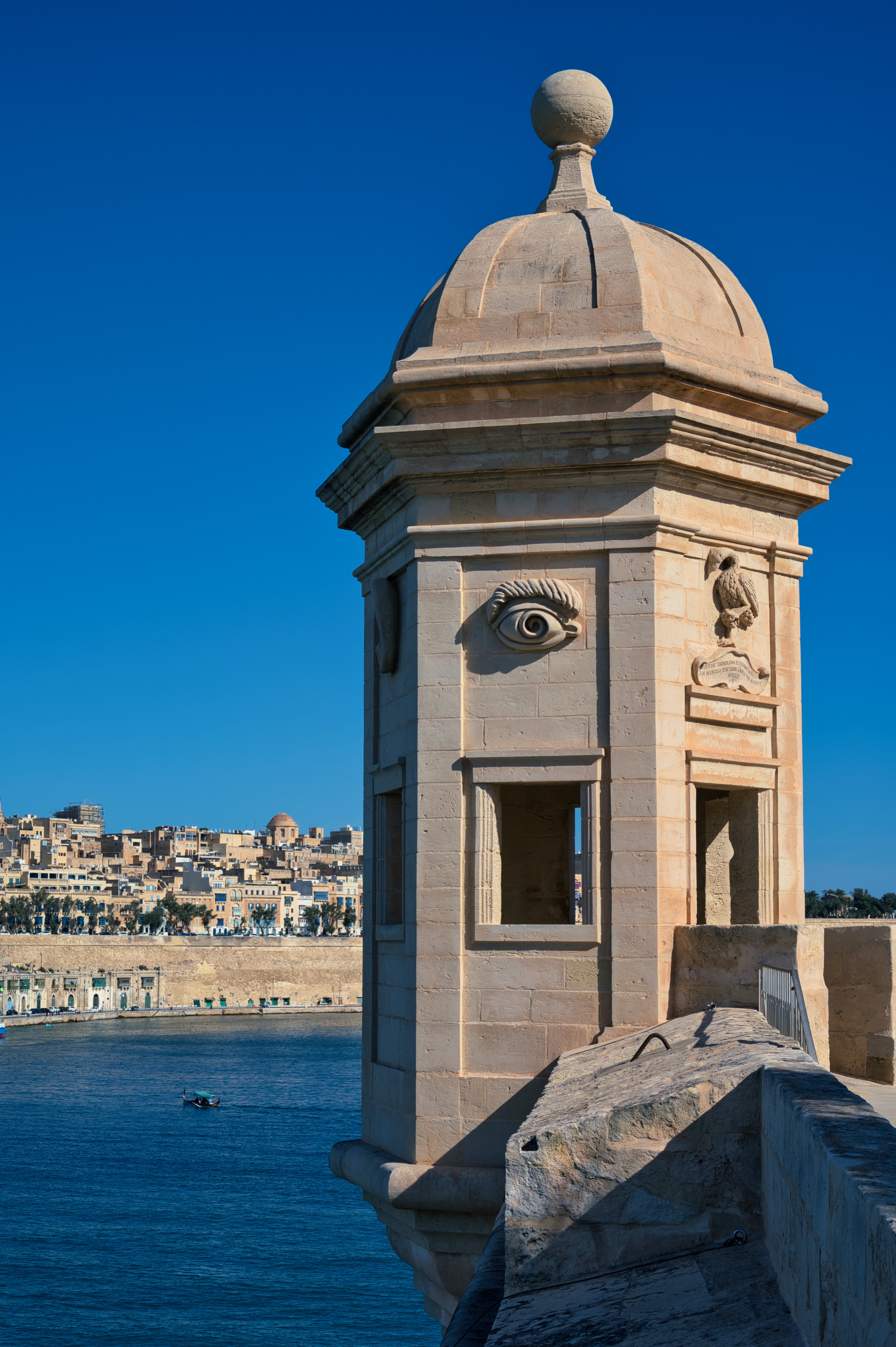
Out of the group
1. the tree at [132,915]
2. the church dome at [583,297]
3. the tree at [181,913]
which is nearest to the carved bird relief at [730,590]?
Result: the church dome at [583,297]

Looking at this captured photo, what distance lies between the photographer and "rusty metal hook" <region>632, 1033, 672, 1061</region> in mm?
5910

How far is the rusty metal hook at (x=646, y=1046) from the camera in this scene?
5.91 metres

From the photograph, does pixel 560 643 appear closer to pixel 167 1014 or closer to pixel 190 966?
pixel 167 1014

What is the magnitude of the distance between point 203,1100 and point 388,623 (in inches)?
2362

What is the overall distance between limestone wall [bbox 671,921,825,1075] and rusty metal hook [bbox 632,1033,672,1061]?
25.0 inches

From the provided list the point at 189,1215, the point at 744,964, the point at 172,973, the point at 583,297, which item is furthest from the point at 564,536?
the point at 172,973

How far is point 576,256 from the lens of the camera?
8133mm

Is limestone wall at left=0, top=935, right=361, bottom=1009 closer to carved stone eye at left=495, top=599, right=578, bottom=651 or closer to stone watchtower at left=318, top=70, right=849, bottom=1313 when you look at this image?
stone watchtower at left=318, top=70, right=849, bottom=1313

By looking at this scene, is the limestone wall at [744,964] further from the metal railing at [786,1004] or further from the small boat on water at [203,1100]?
the small boat on water at [203,1100]

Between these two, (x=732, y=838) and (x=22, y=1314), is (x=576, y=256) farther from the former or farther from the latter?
(x=22, y=1314)

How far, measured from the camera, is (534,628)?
7809mm

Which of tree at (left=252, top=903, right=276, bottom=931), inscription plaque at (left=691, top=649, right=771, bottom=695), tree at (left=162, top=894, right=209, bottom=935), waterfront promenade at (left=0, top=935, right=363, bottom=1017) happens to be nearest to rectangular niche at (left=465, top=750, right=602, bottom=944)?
inscription plaque at (left=691, top=649, right=771, bottom=695)

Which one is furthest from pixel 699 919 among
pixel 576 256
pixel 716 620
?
pixel 576 256

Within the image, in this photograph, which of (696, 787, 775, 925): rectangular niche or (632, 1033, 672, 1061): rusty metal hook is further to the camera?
(696, 787, 775, 925): rectangular niche
